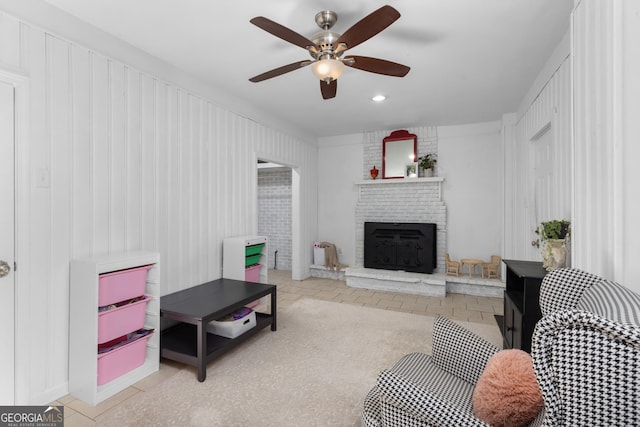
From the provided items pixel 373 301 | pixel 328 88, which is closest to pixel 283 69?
pixel 328 88

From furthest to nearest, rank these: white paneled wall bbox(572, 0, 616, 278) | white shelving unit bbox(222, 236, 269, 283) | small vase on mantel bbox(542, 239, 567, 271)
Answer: white shelving unit bbox(222, 236, 269, 283) < small vase on mantel bbox(542, 239, 567, 271) < white paneled wall bbox(572, 0, 616, 278)

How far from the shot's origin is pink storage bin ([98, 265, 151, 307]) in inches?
81.3

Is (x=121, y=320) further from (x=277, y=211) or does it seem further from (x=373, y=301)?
(x=277, y=211)

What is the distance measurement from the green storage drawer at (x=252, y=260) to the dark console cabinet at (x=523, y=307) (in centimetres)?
261

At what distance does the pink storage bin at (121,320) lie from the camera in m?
2.06

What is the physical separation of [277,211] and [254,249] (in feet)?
9.71

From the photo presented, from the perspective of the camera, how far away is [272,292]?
3.06 m

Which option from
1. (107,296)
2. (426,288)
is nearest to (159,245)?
(107,296)

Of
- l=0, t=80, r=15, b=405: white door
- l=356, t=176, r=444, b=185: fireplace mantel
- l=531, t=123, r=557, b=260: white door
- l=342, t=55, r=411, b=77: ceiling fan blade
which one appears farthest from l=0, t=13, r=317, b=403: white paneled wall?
l=531, t=123, r=557, b=260: white door

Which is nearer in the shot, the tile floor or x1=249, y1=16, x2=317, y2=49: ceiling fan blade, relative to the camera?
x1=249, y1=16, x2=317, y2=49: ceiling fan blade

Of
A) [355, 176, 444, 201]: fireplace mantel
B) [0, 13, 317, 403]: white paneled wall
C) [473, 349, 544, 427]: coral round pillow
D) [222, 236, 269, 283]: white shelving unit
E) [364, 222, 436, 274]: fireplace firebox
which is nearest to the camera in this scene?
[473, 349, 544, 427]: coral round pillow

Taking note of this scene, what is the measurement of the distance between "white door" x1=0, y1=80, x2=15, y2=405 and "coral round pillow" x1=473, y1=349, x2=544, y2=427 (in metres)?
2.51

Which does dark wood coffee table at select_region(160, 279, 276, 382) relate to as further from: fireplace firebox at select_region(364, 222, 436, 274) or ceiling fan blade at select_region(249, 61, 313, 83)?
fireplace firebox at select_region(364, 222, 436, 274)

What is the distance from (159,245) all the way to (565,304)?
9.58 feet
